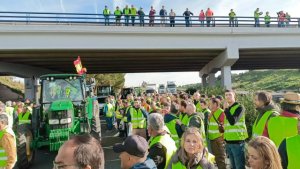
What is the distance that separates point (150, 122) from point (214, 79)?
2807 cm

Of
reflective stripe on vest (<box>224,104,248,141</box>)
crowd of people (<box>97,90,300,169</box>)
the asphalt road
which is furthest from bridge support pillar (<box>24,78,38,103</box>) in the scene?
reflective stripe on vest (<box>224,104,248,141</box>)

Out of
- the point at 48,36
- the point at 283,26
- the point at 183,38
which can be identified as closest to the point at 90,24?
the point at 48,36

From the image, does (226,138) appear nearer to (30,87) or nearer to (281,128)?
(281,128)

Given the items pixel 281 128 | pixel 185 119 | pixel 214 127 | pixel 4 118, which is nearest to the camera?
pixel 281 128

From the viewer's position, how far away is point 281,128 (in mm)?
4348

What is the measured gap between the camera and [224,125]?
6.51 meters

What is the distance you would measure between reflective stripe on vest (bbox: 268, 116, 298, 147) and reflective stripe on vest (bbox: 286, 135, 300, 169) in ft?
3.33

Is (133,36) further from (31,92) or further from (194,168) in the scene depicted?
(194,168)

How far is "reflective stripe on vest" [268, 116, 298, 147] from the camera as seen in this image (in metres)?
4.26

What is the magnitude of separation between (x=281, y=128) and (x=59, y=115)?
6.91 m

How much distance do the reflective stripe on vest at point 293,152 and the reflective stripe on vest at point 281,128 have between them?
1016mm

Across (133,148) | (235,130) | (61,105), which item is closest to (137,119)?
(61,105)

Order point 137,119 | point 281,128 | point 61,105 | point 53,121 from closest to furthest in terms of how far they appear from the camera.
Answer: point 281,128 → point 53,121 → point 61,105 → point 137,119

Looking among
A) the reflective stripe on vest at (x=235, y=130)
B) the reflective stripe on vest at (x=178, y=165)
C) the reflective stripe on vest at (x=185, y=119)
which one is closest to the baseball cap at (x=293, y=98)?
the reflective stripe on vest at (x=178, y=165)
